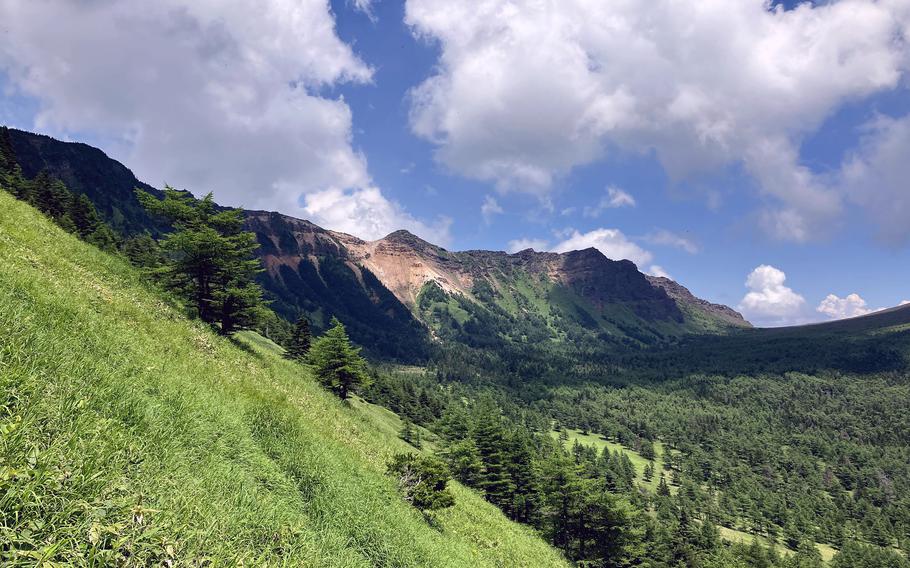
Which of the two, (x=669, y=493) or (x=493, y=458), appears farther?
(x=669, y=493)

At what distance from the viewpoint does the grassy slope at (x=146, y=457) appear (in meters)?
3.62

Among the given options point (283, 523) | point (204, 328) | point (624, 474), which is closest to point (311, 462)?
point (283, 523)

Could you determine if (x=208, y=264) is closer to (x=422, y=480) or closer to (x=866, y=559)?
(x=422, y=480)

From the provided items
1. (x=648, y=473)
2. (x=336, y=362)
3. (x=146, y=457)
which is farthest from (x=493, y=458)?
(x=648, y=473)

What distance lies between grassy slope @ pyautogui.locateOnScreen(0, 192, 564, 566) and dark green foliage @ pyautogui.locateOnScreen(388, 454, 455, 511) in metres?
0.83

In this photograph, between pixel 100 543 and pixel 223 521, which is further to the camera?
pixel 223 521

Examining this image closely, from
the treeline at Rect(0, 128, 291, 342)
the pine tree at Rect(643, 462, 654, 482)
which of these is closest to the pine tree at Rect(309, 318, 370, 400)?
the treeline at Rect(0, 128, 291, 342)

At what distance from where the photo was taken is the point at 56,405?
16.4ft

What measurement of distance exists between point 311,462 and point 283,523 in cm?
409

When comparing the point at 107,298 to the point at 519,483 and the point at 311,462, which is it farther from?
the point at 519,483

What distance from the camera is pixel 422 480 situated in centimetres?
1585

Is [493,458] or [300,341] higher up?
[300,341]

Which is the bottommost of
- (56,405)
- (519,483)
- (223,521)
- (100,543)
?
(519,483)

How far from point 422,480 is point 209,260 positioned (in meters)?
17.4
